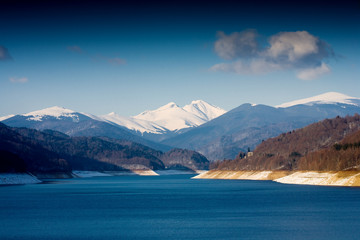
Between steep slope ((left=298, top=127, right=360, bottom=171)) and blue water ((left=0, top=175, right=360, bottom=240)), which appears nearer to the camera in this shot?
blue water ((left=0, top=175, right=360, bottom=240))

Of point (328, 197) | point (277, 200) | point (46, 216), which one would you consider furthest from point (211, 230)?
point (328, 197)

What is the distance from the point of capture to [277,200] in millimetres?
116188

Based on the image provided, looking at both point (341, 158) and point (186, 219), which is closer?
point (186, 219)

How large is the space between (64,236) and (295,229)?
27617 millimetres

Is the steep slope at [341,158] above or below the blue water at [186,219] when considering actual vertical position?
above

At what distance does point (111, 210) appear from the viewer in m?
101

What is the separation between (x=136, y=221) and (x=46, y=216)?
1613cm

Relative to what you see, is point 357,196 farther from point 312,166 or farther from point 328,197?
point 312,166

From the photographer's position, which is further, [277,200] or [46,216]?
[277,200]

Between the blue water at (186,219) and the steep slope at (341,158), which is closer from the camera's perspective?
the blue water at (186,219)

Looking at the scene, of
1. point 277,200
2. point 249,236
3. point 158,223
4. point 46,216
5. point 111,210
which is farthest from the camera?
point 277,200

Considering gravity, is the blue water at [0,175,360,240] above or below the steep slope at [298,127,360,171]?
below

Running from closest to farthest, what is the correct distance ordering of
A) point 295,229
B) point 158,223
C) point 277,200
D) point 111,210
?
1. point 295,229
2. point 158,223
3. point 111,210
4. point 277,200

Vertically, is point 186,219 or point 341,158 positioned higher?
point 341,158
